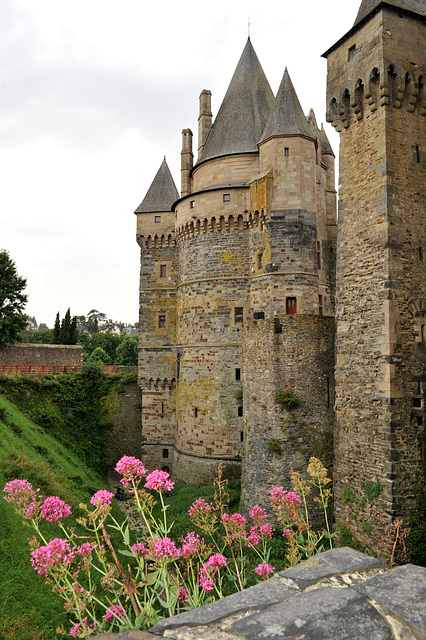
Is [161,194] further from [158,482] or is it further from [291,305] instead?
[158,482]

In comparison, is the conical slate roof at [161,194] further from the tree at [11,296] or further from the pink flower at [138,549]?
the pink flower at [138,549]

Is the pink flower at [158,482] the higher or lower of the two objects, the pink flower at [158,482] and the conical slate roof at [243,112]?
the lower

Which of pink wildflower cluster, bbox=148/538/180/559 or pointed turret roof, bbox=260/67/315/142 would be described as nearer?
pink wildflower cluster, bbox=148/538/180/559

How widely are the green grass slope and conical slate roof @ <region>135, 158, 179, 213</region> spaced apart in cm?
1614

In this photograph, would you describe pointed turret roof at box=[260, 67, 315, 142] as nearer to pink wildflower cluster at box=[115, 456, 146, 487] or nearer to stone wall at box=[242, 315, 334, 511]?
stone wall at box=[242, 315, 334, 511]

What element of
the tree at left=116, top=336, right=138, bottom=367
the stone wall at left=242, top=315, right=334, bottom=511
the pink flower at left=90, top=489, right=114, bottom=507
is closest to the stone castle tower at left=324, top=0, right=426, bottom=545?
the stone wall at left=242, top=315, right=334, bottom=511

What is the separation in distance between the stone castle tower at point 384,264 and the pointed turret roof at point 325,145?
39.0 ft

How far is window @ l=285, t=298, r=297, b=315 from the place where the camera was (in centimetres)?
2177

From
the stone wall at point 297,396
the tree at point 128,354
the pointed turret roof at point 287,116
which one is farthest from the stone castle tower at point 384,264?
the tree at point 128,354

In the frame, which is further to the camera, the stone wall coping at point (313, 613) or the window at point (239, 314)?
the window at point (239, 314)

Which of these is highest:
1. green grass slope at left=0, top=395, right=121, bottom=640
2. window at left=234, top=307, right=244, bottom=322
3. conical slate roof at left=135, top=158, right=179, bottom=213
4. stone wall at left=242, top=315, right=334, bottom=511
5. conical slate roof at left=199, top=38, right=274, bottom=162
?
conical slate roof at left=199, top=38, right=274, bottom=162

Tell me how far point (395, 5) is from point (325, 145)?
533 inches

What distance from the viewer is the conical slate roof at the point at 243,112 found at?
25808mm

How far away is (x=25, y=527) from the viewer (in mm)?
13141
